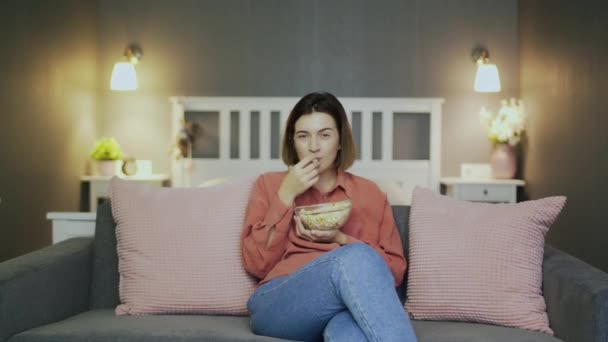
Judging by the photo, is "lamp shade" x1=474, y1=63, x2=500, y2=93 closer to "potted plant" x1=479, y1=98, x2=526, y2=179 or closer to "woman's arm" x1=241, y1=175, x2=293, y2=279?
"potted plant" x1=479, y1=98, x2=526, y2=179

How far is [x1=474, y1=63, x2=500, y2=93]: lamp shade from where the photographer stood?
183 inches

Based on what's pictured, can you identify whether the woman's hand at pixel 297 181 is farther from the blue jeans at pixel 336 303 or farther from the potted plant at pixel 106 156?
the potted plant at pixel 106 156

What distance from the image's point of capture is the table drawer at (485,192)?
4539 mm

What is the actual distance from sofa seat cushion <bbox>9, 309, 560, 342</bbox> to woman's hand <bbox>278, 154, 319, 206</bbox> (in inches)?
13.5

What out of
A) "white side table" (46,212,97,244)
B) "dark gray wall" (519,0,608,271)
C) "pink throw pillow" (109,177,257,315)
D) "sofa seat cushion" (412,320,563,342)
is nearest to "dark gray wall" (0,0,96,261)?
"white side table" (46,212,97,244)

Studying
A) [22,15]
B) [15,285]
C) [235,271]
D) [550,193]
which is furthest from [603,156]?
[22,15]

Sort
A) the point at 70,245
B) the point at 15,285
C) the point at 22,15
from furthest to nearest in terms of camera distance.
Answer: the point at 22,15 → the point at 70,245 → the point at 15,285

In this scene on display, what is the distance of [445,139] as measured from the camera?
486cm

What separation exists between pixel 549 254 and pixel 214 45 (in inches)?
124

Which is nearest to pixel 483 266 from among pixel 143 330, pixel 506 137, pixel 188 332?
pixel 188 332

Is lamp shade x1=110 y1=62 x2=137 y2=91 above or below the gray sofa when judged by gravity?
above

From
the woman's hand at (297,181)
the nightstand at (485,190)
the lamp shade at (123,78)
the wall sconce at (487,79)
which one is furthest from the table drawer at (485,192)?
the woman's hand at (297,181)

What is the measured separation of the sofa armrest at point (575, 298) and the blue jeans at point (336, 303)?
15.4 inches

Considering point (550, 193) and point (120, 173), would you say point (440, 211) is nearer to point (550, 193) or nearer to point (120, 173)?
point (550, 193)
